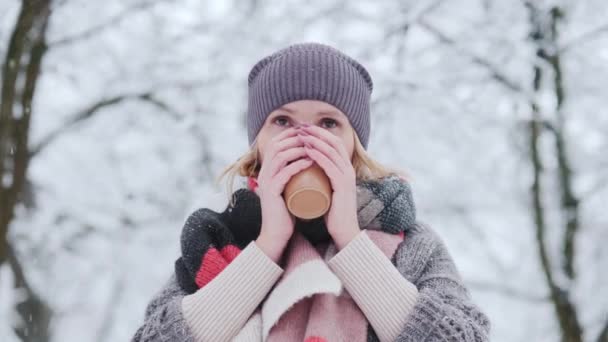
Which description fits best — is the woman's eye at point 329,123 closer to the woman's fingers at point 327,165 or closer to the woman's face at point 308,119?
the woman's face at point 308,119

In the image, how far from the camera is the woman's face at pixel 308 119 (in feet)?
4.22

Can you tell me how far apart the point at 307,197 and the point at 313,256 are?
14 cm

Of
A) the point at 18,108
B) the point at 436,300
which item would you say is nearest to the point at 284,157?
the point at 436,300

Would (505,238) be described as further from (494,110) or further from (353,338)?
(353,338)

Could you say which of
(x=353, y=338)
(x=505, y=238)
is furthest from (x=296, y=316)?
(x=505, y=238)

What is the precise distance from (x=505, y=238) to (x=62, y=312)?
4.03 metres

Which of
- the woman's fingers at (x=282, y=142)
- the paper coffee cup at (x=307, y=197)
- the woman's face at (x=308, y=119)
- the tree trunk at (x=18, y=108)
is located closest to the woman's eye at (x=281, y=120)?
the woman's face at (x=308, y=119)

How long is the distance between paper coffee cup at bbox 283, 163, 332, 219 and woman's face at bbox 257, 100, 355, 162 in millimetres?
188

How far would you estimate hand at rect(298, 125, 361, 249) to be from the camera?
114cm

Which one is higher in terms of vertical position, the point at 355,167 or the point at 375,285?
the point at 355,167

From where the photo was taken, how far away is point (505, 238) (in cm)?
514

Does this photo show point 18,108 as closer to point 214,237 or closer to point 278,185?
point 214,237

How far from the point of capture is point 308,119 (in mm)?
1281

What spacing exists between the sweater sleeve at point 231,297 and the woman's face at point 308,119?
297 mm
